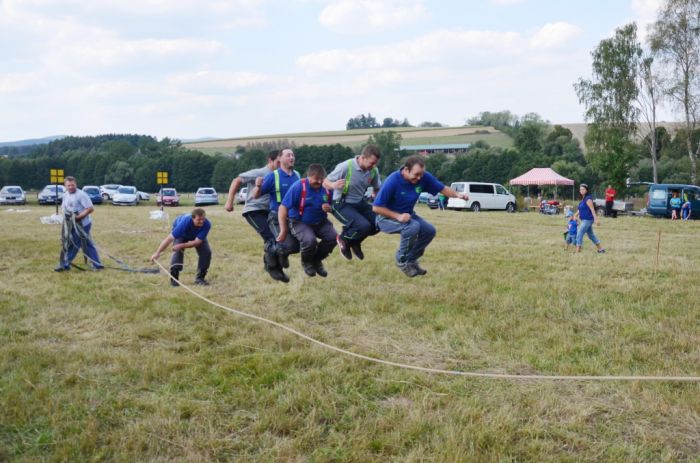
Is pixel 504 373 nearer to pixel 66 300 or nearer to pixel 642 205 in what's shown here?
pixel 66 300

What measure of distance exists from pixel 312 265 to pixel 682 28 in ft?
123

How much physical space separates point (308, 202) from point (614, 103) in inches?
1606

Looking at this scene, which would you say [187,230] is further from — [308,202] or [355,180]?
[355,180]

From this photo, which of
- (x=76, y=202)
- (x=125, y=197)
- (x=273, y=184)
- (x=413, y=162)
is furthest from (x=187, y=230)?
(x=125, y=197)

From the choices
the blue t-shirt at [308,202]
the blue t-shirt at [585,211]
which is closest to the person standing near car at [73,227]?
the blue t-shirt at [308,202]

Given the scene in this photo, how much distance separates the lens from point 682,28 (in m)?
36.6

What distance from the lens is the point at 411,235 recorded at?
782 cm

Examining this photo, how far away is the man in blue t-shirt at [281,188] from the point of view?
27.1ft

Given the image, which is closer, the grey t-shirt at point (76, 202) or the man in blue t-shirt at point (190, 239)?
the man in blue t-shirt at point (190, 239)

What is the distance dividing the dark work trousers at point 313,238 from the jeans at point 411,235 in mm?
803

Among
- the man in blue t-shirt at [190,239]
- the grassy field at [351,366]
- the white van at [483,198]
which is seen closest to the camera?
the grassy field at [351,366]

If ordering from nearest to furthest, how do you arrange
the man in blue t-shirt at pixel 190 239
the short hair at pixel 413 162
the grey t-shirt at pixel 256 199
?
the short hair at pixel 413 162 → the grey t-shirt at pixel 256 199 → the man in blue t-shirt at pixel 190 239

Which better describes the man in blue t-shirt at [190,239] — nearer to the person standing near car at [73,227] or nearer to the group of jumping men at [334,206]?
the group of jumping men at [334,206]

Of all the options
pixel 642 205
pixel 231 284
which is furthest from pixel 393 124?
pixel 231 284
